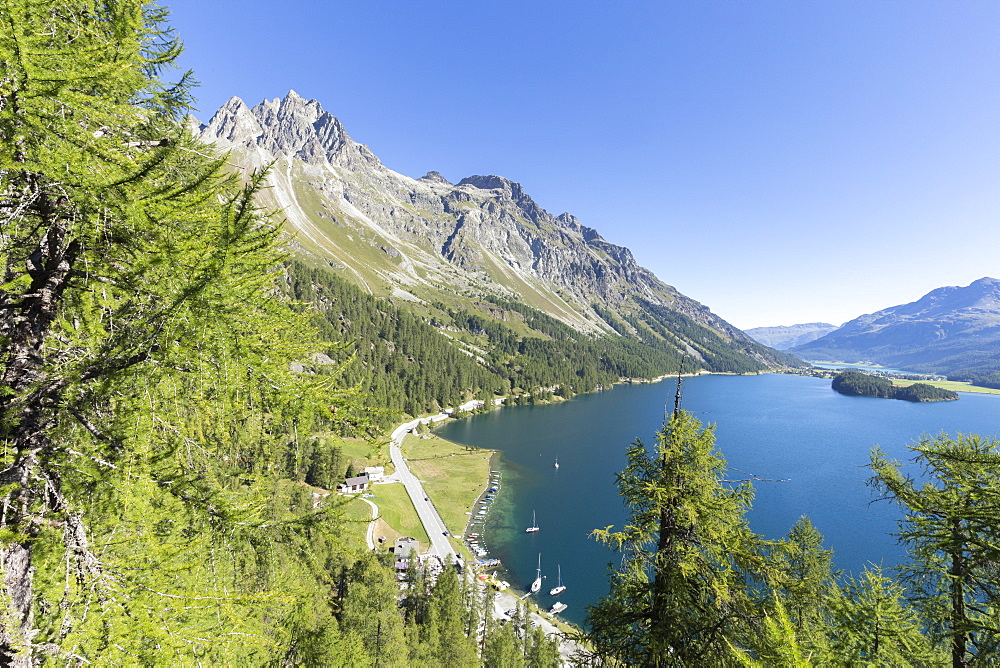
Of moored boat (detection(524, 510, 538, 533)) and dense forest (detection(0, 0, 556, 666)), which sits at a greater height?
dense forest (detection(0, 0, 556, 666))

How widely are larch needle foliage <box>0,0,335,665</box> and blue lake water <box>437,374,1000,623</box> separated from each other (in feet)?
26.1

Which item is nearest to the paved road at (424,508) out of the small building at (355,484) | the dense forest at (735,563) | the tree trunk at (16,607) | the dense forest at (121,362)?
the small building at (355,484)

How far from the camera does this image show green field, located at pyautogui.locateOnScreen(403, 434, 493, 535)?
6300 cm

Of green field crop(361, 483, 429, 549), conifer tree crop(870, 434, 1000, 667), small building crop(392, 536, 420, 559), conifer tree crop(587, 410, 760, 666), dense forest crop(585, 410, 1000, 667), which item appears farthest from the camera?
green field crop(361, 483, 429, 549)

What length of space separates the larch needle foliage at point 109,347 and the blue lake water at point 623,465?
26.1ft

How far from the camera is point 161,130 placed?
17.9 feet

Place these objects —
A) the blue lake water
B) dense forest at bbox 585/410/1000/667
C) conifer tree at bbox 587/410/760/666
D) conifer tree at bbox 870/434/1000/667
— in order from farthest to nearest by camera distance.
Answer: the blue lake water → conifer tree at bbox 587/410/760/666 → dense forest at bbox 585/410/1000/667 → conifer tree at bbox 870/434/1000/667

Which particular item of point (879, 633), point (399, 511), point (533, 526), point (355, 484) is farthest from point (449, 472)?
point (879, 633)

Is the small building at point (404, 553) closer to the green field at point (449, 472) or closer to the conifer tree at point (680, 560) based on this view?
the green field at point (449, 472)

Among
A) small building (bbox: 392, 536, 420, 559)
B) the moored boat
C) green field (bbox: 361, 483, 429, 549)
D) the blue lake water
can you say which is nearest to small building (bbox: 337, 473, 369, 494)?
green field (bbox: 361, 483, 429, 549)

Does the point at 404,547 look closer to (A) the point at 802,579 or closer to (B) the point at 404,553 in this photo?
(B) the point at 404,553

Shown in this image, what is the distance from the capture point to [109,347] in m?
3.70

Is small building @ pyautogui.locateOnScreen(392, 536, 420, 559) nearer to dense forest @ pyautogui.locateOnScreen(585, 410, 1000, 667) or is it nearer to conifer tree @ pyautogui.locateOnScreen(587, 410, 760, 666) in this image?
conifer tree @ pyautogui.locateOnScreen(587, 410, 760, 666)

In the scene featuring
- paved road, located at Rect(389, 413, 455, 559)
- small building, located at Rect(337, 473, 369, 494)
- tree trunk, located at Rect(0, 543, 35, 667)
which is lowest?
paved road, located at Rect(389, 413, 455, 559)
